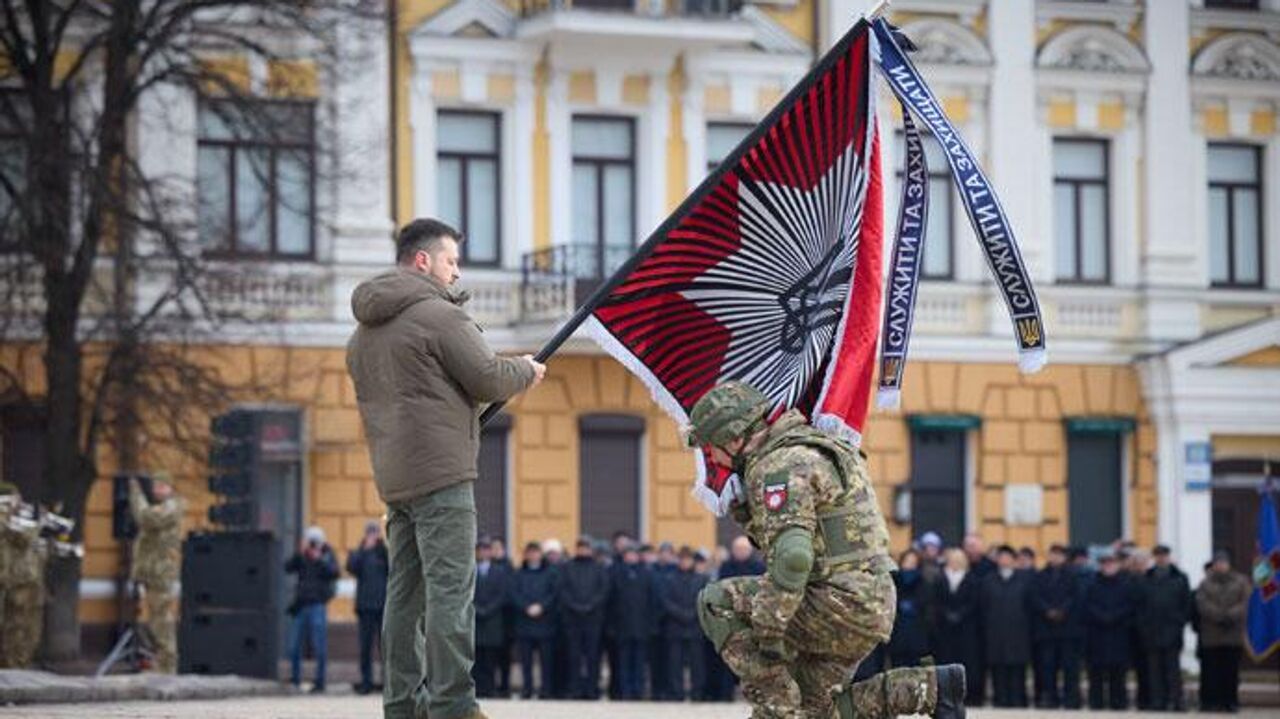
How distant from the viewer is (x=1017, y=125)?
1535 inches

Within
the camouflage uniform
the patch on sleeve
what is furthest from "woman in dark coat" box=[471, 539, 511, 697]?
the patch on sleeve

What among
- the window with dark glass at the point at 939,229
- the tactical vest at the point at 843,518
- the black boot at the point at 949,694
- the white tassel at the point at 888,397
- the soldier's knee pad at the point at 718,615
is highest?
the window with dark glass at the point at 939,229

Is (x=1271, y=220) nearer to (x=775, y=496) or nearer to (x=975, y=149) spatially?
(x=975, y=149)

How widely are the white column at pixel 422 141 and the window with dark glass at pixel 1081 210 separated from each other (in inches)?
347

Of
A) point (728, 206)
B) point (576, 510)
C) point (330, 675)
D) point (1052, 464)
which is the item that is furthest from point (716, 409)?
point (1052, 464)

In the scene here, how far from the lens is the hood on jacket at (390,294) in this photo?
12234 millimetres

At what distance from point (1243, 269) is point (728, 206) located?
2729cm

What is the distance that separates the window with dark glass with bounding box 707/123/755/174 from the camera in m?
38.1

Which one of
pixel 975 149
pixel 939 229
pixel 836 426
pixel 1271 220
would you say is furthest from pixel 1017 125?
pixel 836 426

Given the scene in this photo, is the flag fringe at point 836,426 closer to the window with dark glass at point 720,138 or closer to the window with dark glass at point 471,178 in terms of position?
the window with dark glass at point 471,178

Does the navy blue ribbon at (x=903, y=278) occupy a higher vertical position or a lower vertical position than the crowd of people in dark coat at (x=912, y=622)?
higher

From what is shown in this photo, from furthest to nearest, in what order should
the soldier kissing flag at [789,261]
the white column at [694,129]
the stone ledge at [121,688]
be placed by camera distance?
1. the white column at [694,129]
2. the stone ledge at [121,688]
3. the soldier kissing flag at [789,261]

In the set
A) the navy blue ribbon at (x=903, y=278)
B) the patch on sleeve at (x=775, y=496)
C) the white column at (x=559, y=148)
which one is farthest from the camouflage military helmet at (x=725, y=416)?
the white column at (x=559, y=148)

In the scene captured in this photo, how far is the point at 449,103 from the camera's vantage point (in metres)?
36.9
